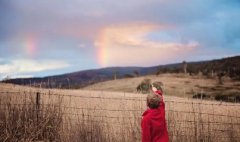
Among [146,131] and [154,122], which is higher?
[154,122]

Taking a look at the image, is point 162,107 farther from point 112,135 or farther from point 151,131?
point 112,135

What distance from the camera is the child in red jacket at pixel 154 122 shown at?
6707mm

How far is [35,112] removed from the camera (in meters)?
9.88

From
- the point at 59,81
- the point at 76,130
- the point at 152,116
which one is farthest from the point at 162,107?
the point at 59,81

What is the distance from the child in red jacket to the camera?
6.71 metres

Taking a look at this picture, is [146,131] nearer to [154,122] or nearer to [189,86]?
[154,122]

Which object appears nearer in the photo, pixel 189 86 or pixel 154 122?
pixel 154 122

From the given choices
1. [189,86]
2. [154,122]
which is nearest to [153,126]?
[154,122]

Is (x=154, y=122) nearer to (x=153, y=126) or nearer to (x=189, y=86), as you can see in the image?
(x=153, y=126)

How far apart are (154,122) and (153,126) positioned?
0.22ft

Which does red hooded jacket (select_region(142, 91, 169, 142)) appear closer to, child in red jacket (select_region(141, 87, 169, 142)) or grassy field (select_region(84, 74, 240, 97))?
child in red jacket (select_region(141, 87, 169, 142))

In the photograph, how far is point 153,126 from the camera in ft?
22.2

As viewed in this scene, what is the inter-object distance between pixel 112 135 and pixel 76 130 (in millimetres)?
1004

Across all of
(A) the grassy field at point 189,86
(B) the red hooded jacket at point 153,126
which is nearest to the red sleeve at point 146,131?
(B) the red hooded jacket at point 153,126
